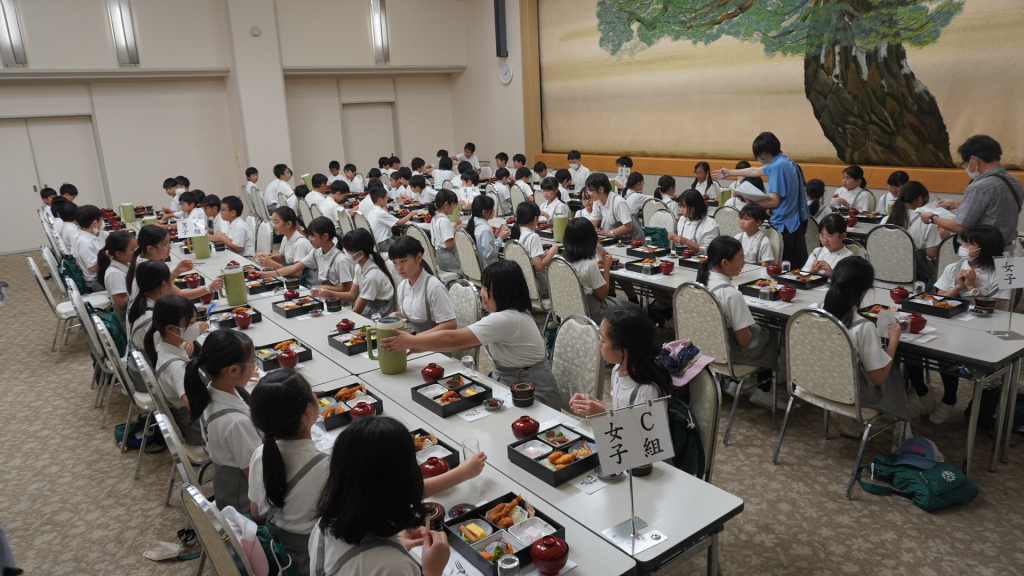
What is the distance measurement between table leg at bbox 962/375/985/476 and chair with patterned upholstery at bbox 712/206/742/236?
339cm

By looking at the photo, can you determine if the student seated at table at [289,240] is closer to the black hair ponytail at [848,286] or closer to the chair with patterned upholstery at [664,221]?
the chair with patterned upholstery at [664,221]

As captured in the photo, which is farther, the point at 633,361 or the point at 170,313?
the point at 170,313

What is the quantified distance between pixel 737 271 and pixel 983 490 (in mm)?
1636

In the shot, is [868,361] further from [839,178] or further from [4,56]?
[4,56]

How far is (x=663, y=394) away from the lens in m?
2.51

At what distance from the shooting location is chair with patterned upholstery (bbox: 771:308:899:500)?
3.16m

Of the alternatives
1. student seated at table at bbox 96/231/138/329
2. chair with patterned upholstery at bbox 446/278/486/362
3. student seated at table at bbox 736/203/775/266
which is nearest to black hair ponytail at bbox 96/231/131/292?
student seated at table at bbox 96/231/138/329

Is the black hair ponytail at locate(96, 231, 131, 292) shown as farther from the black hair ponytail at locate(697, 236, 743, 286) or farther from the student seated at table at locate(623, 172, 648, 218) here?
the student seated at table at locate(623, 172, 648, 218)

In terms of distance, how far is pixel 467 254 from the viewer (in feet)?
19.4

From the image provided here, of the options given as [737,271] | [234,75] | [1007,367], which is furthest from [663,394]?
[234,75]

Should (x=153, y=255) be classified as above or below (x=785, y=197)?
below

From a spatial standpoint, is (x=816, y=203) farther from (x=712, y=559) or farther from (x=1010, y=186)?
(x=712, y=559)

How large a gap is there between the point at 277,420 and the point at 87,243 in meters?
5.13

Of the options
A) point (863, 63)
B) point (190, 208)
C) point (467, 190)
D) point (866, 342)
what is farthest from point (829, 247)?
point (190, 208)
